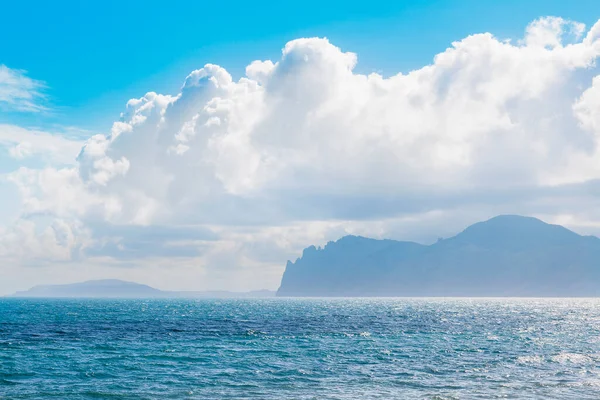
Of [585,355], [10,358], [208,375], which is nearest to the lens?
[208,375]

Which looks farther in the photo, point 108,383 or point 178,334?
point 178,334

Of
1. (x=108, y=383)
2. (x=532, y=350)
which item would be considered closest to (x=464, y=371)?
(x=532, y=350)

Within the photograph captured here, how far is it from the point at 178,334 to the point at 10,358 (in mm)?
31048

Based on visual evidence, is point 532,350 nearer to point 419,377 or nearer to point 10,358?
point 419,377

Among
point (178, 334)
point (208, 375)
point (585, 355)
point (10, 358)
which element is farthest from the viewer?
point (178, 334)

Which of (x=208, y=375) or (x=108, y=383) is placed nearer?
(x=108, y=383)

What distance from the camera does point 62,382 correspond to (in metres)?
52.8

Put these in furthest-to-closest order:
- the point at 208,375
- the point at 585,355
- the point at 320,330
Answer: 1. the point at 320,330
2. the point at 585,355
3. the point at 208,375

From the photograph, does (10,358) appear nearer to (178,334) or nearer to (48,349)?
(48,349)

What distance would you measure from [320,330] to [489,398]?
57651 millimetres

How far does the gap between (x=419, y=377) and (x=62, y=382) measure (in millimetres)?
32793

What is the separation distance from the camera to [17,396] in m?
47.1

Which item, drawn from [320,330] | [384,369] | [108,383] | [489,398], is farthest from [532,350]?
[108,383]

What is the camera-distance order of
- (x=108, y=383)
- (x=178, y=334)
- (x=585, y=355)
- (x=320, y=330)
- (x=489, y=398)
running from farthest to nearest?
1. (x=320, y=330)
2. (x=178, y=334)
3. (x=585, y=355)
4. (x=108, y=383)
5. (x=489, y=398)
